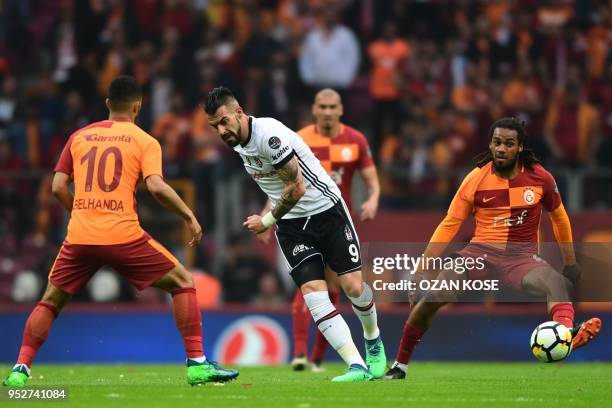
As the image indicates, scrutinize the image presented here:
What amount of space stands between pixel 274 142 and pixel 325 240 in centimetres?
119

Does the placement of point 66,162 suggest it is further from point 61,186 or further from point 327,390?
point 327,390

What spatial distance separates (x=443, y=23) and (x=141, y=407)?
14206 millimetres

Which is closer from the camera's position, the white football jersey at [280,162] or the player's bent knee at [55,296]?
the player's bent knee at [55,296]

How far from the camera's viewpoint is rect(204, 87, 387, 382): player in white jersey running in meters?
10.4

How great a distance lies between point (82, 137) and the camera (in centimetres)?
993

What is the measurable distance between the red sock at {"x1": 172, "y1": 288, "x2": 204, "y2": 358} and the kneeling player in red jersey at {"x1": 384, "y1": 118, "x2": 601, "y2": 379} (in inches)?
84.1

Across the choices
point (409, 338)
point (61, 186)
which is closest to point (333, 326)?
point (409, 338)

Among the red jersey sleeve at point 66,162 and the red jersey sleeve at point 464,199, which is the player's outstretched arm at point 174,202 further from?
the red jersey sleeve at point 464,199

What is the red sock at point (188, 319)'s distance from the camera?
9.89 m

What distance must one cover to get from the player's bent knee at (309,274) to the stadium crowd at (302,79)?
7.07 meters

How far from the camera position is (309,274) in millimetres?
10922

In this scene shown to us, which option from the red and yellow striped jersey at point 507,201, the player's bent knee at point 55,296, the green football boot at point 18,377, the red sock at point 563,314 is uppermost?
the red and yellow striped jersey at point 507,201

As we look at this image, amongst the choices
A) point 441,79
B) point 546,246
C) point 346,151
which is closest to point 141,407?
point 546,246

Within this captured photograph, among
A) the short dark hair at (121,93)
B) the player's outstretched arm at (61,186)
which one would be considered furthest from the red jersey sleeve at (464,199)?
the player's outstretched arm at (61,186)
